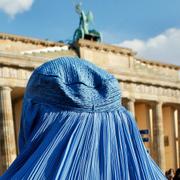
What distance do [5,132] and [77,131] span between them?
20451 millimetres

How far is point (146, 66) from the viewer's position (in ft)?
105

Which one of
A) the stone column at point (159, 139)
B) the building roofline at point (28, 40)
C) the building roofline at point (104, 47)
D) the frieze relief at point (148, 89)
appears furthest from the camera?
the stone column at point (159, 139)

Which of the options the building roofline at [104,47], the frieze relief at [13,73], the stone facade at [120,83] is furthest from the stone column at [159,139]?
the frieze relief at [13,73]

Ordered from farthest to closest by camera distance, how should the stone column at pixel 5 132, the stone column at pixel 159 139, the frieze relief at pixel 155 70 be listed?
1. the stone column at pixel 159 139
2. the frieze relief at pixel 155 70
3. the stone column at pixel 5 132

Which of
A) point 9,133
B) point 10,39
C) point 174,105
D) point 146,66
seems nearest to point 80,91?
point 9,133

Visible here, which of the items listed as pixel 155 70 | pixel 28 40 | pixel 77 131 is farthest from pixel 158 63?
pixel 77 131

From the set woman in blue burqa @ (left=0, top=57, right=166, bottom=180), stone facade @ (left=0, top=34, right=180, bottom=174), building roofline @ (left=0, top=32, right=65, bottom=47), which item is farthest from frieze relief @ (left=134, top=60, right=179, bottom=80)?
woman in blue burqa @ (left=0, top=57, right=166, bottom=180)

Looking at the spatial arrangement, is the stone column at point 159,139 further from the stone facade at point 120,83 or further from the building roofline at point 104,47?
the building roofline at point 104,47

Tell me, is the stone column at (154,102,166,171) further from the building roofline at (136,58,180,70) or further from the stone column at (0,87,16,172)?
the stone column at (0,87,16,172)

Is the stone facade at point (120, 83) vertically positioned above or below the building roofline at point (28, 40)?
below

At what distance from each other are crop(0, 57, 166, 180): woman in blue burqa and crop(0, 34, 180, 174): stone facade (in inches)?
788

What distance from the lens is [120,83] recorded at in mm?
28859

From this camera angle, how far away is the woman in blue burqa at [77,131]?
8.70ft

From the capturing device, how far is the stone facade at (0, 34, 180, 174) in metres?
23.0
